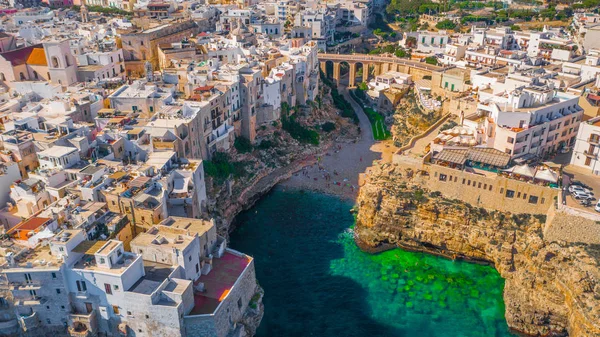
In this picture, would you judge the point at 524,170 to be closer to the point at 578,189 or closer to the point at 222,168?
the point at 578,189

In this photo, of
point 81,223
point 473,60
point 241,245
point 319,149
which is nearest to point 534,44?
point 473,60

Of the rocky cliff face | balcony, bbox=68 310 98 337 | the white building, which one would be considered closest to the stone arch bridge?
the rocky cliff face

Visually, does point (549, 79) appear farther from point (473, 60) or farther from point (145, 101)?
point (145, 101)

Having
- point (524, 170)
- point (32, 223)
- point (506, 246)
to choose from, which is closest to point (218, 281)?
point (32, 223)

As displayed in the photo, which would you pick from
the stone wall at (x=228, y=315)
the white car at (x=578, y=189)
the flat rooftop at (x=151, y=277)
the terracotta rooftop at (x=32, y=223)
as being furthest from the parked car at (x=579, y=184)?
the terracotta rooftop at (x=32, y=223)

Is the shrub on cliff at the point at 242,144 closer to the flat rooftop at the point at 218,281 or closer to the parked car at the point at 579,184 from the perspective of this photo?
the flat rooftop at the point at 218,281
